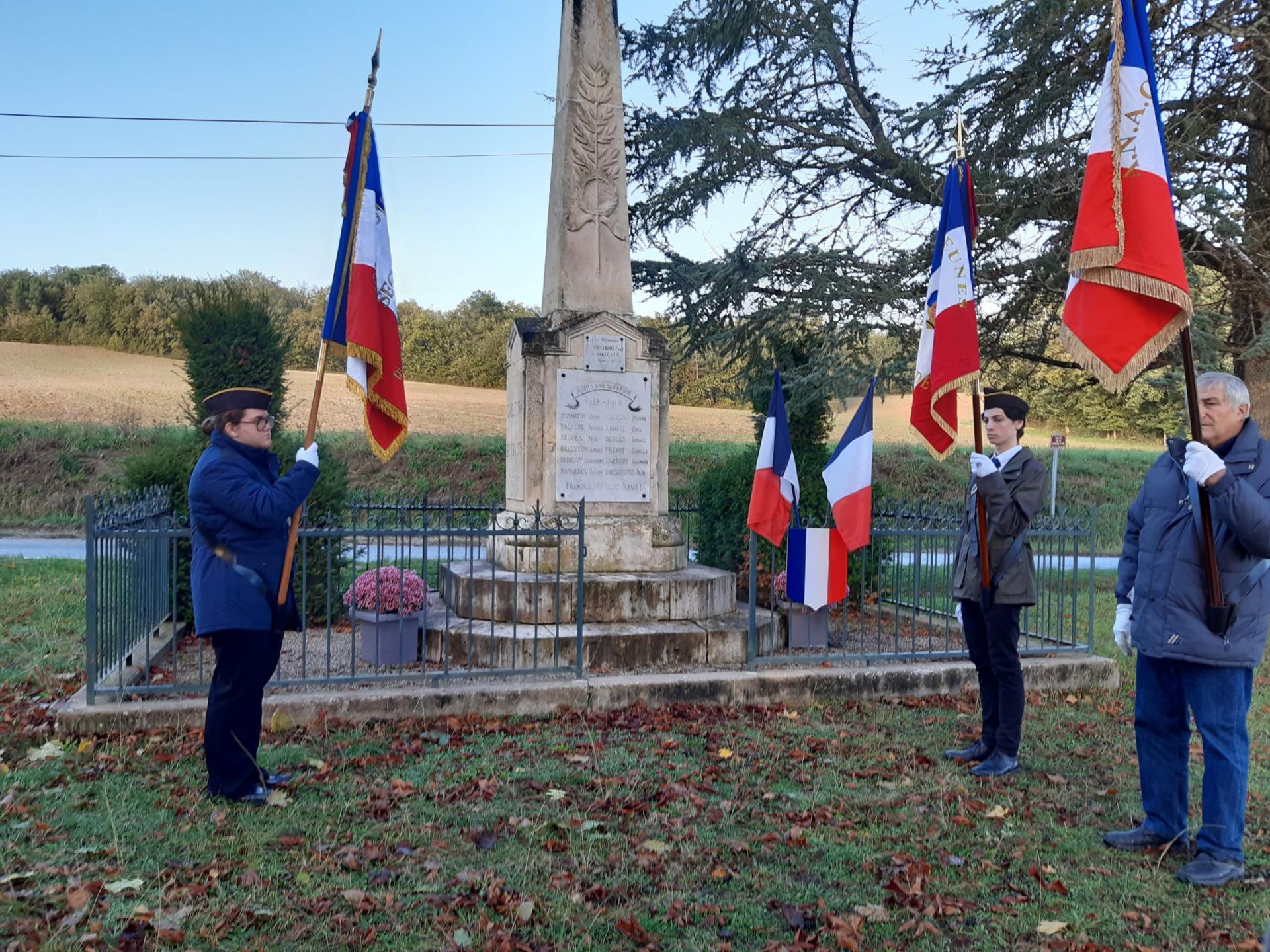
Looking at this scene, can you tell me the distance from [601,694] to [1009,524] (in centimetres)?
259

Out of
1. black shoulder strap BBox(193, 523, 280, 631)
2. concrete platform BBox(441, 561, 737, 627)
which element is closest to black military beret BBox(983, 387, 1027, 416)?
concrete platform BBox(441, 561, 737, 627)

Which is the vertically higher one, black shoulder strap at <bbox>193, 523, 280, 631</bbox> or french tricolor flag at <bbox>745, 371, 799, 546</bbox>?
french tricolor flag at <bbox>745, 371, 799, 546</bbox>

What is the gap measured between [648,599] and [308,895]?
397 cm

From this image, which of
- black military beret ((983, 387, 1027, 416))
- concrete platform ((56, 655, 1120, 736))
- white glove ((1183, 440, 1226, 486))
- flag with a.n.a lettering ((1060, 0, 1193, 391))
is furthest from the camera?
concrete platform ((56, 655, 1120, 736))

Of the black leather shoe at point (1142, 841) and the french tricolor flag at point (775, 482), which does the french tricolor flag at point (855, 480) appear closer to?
the french tricolor flag at point (775, 482)

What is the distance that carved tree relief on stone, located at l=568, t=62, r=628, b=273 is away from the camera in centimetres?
750

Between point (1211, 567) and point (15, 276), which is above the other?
point (15, 276)

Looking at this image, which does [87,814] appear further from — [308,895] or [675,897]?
[675,897]

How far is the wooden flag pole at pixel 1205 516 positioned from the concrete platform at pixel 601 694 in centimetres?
301

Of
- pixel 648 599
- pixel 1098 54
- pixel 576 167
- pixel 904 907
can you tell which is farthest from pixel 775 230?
pixel 904 907

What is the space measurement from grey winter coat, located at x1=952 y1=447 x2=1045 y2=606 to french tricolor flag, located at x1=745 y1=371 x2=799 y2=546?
167cm

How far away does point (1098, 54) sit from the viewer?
34.0 ft

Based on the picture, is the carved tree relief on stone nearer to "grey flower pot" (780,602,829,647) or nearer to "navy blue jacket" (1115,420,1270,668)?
"grey flower pot" (780,602,829,647)

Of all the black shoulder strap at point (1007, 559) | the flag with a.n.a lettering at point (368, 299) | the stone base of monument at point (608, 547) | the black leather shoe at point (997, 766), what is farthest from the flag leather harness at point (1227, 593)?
the stone base of monument at point (608, 547)
